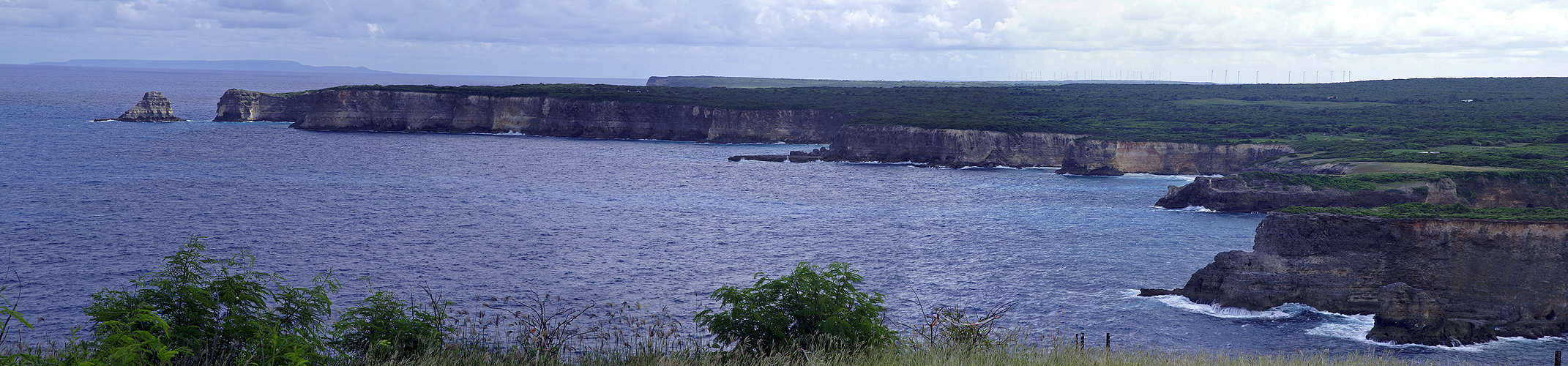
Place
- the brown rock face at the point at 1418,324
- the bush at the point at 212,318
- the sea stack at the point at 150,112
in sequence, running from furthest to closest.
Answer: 1. the sea stack at the point at 150,112
2. the brown rock face at the point at 1418,324
3. the bush at the point at 212,318

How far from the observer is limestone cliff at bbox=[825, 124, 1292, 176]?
10150cm

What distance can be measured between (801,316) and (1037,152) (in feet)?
332

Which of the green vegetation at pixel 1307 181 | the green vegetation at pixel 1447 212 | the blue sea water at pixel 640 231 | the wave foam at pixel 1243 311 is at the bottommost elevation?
the wave foam at pixel 1243 311

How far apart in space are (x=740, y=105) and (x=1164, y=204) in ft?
271

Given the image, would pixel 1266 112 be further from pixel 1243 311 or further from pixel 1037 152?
pixel 1243 311

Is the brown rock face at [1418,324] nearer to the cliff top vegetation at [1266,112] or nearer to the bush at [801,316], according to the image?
the bush at [801,316]

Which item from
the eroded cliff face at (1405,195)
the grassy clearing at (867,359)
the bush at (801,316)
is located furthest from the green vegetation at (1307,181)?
the bush at (801,316)

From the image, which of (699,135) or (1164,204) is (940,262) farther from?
(699,135)

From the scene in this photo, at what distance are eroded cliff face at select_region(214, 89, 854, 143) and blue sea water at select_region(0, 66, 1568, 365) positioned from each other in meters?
34.4

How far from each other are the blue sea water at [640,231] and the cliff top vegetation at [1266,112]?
52.3 feet

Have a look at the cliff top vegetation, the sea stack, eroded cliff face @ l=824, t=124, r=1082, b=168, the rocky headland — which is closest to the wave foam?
the cliff top vegetation

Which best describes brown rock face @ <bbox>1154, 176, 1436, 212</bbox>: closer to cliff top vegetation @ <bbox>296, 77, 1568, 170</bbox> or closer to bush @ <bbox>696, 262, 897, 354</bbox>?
cliff top vegetation @ <bbox>296, 77, 1568, 170</bbox>

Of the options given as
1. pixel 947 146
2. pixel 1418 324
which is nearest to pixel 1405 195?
pixel 1418 324

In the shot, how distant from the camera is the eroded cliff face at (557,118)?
145500 millimetres
